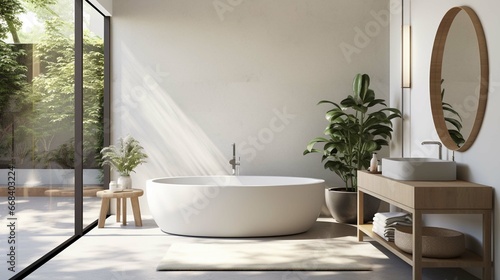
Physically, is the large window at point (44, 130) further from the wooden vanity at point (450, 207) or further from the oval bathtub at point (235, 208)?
the wooden vanity at point (450, 207)

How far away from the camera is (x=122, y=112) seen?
6.75 m

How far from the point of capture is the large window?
3826 millimetres

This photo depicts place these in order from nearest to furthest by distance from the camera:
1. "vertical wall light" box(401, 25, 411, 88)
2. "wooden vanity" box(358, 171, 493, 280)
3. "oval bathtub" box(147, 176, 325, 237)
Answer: "wooden vanity" box(358, 171, 493, 280), "oval bathtub" box(147, 176, 325, 237), "vertical wall light" box(401, 25, 411, 88)

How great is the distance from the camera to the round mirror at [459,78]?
3.94 m

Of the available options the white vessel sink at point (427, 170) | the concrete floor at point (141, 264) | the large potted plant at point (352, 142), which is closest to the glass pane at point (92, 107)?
the concrete floor at point (141, 264)

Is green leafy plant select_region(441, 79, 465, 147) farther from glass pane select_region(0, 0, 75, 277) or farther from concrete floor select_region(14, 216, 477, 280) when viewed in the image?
glass pane select_region(0, 0, 75, 277)

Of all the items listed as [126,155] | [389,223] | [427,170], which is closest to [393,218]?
[389,223]

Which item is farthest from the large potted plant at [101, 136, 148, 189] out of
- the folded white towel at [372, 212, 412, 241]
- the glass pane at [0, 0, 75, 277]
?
the folded white towel at [372, 212, 412, 241]

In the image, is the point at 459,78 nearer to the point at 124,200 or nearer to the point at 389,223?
the point at 389,223

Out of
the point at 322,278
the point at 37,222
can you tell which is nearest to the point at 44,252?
the point at 37,222

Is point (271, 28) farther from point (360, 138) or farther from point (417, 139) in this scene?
point (417, 139)

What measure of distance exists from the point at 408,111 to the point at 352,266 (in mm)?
1895

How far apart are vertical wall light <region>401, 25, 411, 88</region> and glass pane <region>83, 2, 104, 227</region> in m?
3.12

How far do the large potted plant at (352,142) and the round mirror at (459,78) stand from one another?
130 cm
